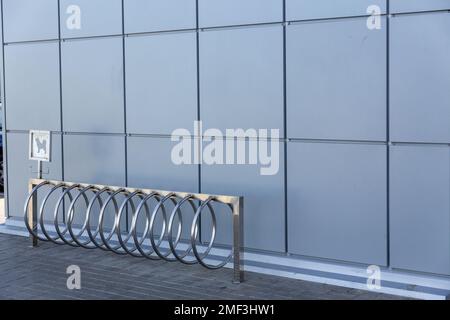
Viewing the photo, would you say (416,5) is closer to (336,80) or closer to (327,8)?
(327,8)

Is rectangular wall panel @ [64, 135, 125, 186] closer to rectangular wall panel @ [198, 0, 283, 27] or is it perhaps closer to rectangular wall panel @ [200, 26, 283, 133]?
rectangular wall panel @ [200, 26, 283, 133]

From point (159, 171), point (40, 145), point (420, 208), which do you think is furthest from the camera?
point (40, 145)

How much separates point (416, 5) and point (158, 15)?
2.80 m

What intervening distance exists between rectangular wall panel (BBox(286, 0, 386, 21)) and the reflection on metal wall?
12mm

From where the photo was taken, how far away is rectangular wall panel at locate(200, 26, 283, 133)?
6.91 m

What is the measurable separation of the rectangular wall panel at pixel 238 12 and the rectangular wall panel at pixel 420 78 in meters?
1.21

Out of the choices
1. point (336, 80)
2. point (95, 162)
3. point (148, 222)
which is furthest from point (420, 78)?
point (95, 162)

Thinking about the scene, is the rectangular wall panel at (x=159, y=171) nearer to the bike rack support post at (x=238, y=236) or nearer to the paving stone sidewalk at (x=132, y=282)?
the paving stone sidewalk at (x=132, y=282)

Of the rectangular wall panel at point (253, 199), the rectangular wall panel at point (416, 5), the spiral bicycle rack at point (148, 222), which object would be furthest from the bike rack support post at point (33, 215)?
the rectangular wall panel at point (416, 5)

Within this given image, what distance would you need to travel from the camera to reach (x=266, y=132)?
7004 millimetres

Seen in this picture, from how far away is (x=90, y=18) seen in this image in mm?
8227

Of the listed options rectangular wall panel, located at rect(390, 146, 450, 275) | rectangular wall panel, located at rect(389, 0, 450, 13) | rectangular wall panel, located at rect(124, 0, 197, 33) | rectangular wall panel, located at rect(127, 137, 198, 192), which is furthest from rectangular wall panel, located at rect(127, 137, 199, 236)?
rectangular wall panel, located at rect(389, 0, 450, 13)
